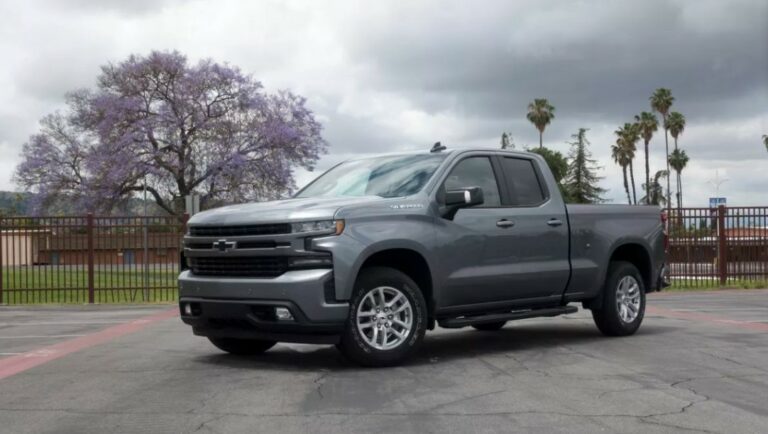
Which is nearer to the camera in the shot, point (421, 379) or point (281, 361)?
point (421, 379)

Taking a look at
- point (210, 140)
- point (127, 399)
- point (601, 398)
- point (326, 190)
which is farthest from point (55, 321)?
point (210, 140)

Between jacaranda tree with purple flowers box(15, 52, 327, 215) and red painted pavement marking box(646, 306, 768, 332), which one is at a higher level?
jacaranda tree with purple flowers box(15, 52, 327, 215)

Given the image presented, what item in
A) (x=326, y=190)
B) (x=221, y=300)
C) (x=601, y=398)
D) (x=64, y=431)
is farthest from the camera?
(x=326, y=190)

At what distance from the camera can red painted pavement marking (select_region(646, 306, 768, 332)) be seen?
11.3 metres

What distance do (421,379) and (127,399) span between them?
2.27 meters

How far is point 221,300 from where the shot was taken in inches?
308

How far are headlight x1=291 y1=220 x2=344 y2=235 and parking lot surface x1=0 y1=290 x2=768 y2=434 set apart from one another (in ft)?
3.93

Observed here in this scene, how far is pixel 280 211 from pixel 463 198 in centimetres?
168

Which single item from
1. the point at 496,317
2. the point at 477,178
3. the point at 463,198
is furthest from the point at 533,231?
the point at 463,198

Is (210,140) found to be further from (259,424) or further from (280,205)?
(259,424)

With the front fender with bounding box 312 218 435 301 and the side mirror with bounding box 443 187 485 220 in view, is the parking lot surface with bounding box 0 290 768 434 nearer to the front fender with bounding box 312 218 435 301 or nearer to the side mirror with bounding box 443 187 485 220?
the front fender with bounding box 312 218 435 301

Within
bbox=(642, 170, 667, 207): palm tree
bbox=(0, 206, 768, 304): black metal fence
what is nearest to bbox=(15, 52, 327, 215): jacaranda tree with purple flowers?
bbox=(0, 206, 768, 304): black metal fence

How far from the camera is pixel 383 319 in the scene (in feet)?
25.5

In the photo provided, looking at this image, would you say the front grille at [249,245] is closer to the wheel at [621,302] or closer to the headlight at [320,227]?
the headlight at [320,227]
